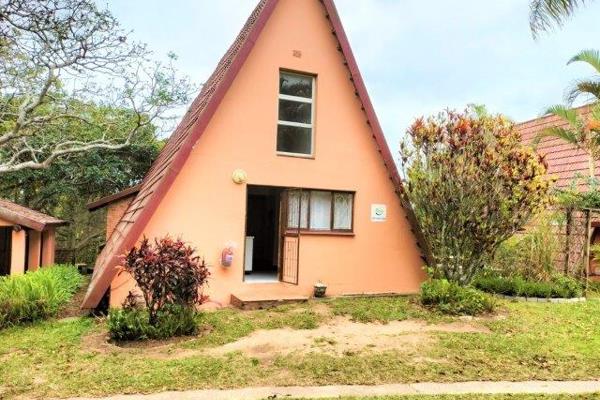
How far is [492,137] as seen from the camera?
9734 millimetres

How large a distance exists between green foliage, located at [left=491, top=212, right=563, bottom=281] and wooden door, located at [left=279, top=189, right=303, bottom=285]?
5616 millimetres

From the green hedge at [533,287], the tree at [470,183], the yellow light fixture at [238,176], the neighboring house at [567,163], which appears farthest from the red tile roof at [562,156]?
the yellow light fixture at [238,176]

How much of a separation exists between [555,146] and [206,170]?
50.6 ft

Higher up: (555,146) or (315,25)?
(315,25)

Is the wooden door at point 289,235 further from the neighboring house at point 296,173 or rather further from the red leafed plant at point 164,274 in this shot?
the red leafed plant at point 164,274

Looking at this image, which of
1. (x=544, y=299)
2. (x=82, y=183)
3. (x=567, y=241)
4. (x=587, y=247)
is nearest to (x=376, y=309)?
(x=544, y=299)

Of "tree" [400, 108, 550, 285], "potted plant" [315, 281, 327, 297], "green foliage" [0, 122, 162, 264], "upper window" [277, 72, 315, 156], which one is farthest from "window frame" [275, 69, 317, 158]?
"green foliage" [0, 122, 162, 264]

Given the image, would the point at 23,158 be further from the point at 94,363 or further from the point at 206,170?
the point at 94,363

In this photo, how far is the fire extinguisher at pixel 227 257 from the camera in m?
10.3

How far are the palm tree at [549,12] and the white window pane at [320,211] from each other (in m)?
5.82

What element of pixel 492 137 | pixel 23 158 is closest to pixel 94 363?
pixel 492 137

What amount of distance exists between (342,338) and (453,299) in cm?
311

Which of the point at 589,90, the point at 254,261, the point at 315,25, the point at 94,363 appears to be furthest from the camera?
the point at 254,261

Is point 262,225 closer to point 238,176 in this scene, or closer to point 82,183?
point 238,176
